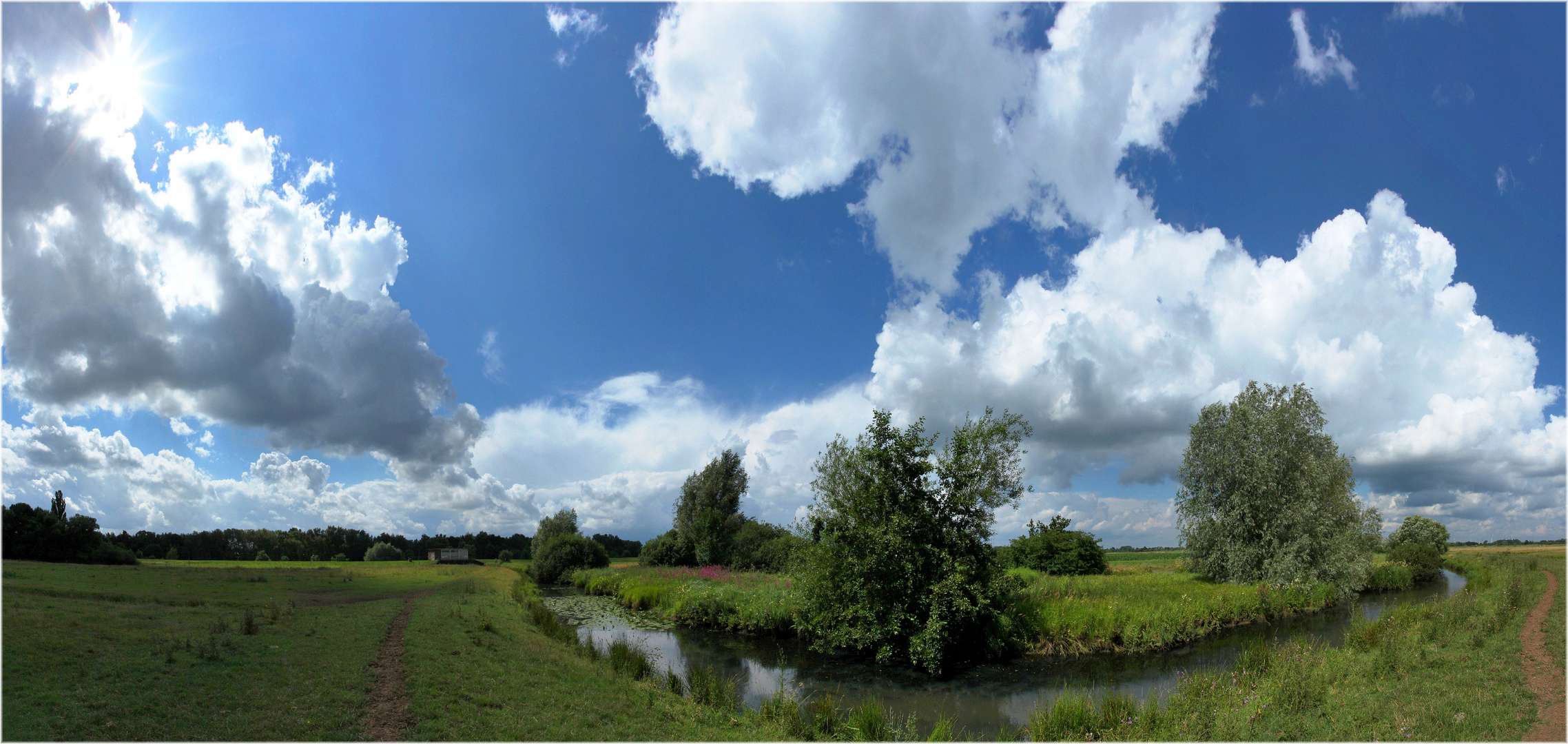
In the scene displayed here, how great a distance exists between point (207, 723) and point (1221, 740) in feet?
59.8

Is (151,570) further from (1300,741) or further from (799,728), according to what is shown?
(1300,741)

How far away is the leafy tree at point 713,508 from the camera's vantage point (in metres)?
63.1

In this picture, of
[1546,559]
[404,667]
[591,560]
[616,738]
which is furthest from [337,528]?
[1546,559]

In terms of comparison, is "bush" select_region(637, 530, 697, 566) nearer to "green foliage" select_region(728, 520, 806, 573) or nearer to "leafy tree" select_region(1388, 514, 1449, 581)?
"green foliage" select_region(728, 520, 806, 573)

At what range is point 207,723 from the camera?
9797 mm

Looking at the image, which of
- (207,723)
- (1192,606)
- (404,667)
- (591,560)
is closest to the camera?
(207,723)

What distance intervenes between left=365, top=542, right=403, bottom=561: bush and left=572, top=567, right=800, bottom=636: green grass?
174 feet

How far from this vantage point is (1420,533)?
6950cm

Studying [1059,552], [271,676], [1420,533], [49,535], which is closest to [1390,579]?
[1059,552]

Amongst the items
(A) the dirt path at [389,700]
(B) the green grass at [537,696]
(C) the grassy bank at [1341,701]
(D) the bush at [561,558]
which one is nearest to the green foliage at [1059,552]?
(C) the grassy bank at [1341,701]

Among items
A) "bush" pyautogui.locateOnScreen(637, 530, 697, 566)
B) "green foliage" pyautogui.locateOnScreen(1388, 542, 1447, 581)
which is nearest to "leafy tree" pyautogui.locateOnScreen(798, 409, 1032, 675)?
"bush" pyautogui.locateOnScreen(637, 530, 697, 566)

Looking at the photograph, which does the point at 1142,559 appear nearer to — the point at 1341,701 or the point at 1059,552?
the point at 1059,552

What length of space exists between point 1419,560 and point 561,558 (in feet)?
265

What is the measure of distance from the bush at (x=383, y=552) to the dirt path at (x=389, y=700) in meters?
80.3
